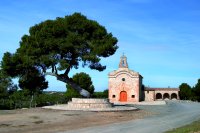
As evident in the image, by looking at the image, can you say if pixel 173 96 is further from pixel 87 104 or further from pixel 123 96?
pixel 87 104

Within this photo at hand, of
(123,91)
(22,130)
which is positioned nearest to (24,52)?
(22,130)

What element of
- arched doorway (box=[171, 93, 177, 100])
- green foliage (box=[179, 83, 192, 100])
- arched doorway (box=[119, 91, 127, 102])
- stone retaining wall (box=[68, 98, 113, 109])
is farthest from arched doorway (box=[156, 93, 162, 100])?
stone retaining wall (box=[68, 98, 113, 109])

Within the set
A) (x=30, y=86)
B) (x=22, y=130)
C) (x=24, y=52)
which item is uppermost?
(x=24, y=52)

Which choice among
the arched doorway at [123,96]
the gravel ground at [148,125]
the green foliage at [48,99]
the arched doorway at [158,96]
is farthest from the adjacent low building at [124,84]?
the gravel ground at [148,125]

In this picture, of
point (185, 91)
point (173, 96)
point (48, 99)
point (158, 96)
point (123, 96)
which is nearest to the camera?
point (48, 99)

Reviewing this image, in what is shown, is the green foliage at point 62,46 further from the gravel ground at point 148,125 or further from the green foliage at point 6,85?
the gravel ground at point 148,125

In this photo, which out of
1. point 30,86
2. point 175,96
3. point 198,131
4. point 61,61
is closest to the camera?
point 198,131

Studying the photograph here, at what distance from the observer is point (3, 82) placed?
1935 inches

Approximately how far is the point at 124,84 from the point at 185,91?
26.6 m

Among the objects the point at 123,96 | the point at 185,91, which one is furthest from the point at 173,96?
the point at 123,96

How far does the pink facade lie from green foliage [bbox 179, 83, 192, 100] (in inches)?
892

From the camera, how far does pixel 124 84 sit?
73.2m

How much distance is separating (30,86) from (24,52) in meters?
5.72

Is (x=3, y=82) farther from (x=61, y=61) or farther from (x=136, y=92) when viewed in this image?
(x=136, y=92)
